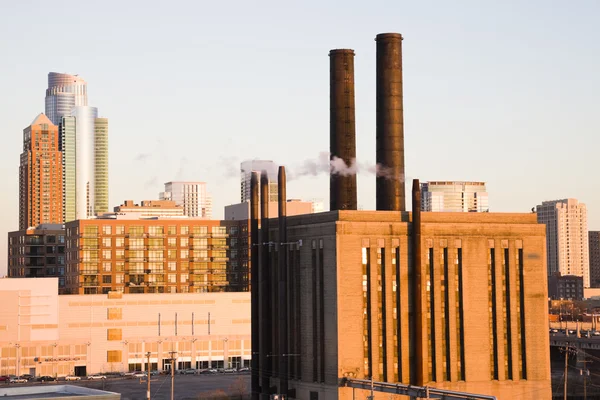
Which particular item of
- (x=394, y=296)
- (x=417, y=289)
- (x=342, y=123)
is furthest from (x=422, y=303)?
(x=342, y=123)

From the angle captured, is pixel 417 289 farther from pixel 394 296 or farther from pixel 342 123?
pixel 342 123

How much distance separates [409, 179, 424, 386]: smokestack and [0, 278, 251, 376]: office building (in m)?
81.5

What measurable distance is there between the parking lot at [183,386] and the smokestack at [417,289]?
4728 cm

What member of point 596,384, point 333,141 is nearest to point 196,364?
point 596,384

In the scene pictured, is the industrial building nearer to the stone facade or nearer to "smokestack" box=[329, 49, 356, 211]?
the stone facade

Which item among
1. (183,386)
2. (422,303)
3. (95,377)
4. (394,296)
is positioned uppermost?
(394,296)

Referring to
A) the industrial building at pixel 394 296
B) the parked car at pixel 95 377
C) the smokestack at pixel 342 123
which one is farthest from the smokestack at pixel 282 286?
the parked car at pixel 95 377

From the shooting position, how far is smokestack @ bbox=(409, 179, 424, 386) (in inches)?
4235

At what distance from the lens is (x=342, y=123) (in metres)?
122

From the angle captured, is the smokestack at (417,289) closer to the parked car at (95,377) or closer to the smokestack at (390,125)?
the smokestack at (390,125)

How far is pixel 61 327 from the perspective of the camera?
180m

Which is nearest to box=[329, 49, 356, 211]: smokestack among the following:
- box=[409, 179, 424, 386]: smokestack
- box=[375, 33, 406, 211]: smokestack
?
box=[375, 33, 406, 211]: smokestack

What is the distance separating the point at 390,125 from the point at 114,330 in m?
81.0

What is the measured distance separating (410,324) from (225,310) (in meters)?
86.6
